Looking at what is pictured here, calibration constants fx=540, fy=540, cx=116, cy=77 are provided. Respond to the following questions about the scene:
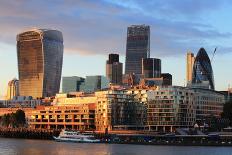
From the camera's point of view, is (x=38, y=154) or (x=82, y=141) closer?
(x=38, y=154)

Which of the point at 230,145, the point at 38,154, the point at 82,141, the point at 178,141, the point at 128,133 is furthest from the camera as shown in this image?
the point at 128,133

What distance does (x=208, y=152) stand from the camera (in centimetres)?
13075

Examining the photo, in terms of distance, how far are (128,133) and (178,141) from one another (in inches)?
1279

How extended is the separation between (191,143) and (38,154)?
57.6 meters

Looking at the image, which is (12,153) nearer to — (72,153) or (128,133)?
(72,153)

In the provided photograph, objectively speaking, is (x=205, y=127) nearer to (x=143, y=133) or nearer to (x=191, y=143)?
(x=143, y=133)

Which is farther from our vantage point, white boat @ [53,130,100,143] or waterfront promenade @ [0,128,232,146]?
white boat @ [53,130,100,143]

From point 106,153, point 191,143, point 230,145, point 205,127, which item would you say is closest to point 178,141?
point 191,143

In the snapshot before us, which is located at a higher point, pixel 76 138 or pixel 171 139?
pixel 171 139

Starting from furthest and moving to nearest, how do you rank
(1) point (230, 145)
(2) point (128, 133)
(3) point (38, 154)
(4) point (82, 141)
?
(2) point (128, 133)
(4) point (82, 141)
(1) point (230, 145)
(3) point (38, 154)

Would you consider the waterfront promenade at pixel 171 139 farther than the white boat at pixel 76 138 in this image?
No

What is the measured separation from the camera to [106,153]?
129000 mm

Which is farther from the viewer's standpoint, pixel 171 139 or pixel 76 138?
pixel 76 138

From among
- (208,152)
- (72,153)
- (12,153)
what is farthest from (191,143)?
(12,153)
